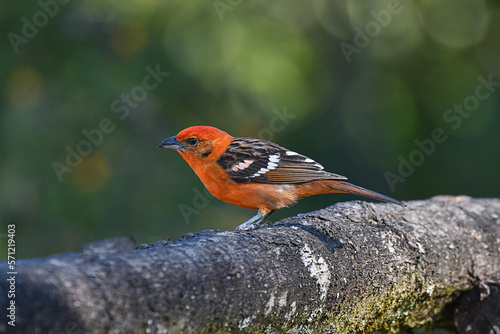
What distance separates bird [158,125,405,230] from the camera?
4.35 meters

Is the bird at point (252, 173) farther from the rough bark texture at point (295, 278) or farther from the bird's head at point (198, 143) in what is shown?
the rough bark texture at point (295, 278)

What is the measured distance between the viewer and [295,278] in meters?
2.51

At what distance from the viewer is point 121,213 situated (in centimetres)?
571

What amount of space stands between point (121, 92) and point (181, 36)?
970mm

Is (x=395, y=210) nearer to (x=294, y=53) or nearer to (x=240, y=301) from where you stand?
(x=240, y=301)

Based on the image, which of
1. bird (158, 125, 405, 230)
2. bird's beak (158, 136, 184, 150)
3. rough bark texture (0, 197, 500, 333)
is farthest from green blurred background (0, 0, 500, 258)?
rough bark texture (0, 197, 500, 333)

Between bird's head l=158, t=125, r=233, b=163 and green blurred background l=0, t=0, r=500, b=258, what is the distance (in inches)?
48.0

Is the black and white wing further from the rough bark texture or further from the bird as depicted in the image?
the rough bark texture

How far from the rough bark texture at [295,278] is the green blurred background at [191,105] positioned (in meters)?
2.78

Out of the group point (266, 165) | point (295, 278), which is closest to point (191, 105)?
point (266, 165)

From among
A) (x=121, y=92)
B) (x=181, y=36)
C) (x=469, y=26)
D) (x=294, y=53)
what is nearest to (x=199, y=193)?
(x=121, y=92)

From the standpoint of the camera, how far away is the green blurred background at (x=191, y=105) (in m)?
5.50

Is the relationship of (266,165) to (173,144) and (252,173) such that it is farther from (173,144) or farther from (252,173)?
(173,144)

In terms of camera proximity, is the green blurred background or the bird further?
the green blurred background
